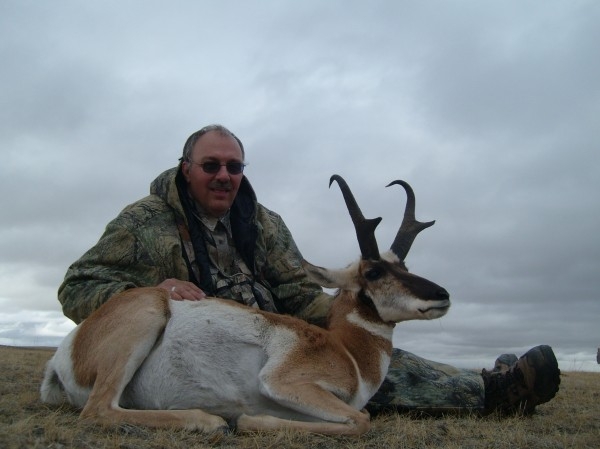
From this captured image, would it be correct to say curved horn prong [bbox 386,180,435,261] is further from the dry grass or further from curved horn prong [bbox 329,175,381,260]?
the dry grass

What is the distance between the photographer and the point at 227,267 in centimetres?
734

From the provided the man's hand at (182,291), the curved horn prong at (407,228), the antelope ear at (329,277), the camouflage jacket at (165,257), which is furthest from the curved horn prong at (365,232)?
the man's hand at (182,291)

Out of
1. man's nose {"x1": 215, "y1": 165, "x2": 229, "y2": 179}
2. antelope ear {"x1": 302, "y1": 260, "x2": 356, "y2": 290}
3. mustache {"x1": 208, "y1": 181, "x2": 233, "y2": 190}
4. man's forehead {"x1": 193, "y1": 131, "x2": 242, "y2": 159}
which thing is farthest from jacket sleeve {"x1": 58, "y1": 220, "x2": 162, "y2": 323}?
antelope ear {"x1": 302, "y1": 260, "x2": 356, "y2": 290}

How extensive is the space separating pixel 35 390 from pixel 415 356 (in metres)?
4.51

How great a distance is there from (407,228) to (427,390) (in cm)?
189

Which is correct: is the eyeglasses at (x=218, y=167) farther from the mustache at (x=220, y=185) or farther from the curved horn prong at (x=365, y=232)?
the curved horn prong at (x=365, y=232)

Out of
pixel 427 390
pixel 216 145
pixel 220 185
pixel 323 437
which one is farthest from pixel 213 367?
pixel 216 145

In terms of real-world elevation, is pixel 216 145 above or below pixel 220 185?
above

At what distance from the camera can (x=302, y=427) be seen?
448 centimetres

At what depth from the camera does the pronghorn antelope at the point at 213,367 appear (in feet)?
15.1

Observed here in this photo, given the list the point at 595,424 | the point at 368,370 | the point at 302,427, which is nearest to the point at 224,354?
the point at 302,427

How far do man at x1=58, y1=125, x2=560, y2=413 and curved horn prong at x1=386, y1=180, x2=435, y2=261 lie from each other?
125 cm

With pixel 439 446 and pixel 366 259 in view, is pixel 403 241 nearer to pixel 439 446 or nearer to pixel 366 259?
pixel 366 259

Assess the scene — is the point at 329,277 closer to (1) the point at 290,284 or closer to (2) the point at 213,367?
(1) the point at 290,284
